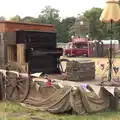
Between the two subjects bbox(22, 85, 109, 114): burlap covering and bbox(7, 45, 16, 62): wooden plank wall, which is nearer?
bbox(22, 85, 109, 114): burlap covering

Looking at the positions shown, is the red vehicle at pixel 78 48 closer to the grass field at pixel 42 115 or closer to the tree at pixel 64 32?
the grass field at pixel 42 115

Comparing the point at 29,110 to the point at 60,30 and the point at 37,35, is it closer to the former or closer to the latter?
the point at 37,35

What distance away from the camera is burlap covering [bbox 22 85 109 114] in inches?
333

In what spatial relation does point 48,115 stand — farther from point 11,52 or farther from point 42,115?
point 11,52

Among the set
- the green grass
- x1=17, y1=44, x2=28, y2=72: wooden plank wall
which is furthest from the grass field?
x1=17, y1=44, x2=28, y2=72: wooden plank wall

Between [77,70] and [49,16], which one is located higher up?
[49,16]

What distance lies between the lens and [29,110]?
29.6 ft

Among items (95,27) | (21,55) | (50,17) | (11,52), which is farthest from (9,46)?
(50,17)

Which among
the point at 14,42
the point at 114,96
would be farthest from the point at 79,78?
the point at 114,96

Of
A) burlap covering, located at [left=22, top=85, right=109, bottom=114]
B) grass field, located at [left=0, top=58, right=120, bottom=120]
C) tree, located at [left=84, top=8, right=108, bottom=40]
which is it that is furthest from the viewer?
tree, located at [left=84, top=8, right=108, bottom=40]

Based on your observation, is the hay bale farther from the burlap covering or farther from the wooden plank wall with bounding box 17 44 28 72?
the burlap covering

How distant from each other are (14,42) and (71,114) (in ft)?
23.4

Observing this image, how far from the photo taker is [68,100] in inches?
334

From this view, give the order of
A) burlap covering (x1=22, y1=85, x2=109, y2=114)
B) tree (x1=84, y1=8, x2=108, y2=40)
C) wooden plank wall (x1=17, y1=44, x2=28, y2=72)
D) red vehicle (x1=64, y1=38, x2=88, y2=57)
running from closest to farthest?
burlap covering (x1=22, y1=85, x2=109, y2=114)
wooden plank wall (x1=17, y1=44, x2=28, y2=72)
red vehicle (x1=64, y1=38, x2=88, y2=57)
tree (x1=84, y1=8, x2=108, y2=40)
